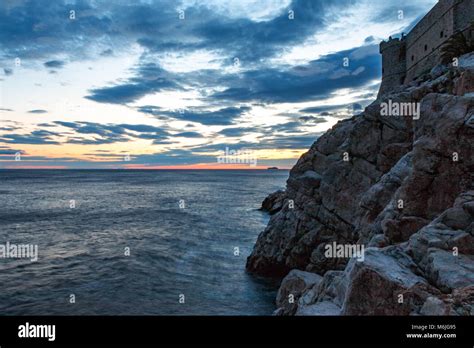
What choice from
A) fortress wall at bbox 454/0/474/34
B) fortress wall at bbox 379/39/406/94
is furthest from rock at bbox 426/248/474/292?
fortress wall at bbox 379/39/406/94

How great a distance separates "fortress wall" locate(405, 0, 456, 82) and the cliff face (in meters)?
13.6

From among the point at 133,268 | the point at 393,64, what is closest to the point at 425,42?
the point at 393,64

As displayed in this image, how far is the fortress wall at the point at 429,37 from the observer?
3497cm

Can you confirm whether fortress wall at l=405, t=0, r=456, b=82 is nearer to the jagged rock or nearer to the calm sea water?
the calm sea water

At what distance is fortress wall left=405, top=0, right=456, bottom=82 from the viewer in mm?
34969

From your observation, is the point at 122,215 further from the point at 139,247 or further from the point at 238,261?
the point at 238,261

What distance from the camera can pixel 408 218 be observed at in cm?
1314

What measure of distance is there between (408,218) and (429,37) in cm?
3617

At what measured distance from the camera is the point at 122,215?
66312 millimetres

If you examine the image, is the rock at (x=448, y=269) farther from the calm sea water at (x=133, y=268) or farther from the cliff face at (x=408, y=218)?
the calm sea water at (x=133, y=268)

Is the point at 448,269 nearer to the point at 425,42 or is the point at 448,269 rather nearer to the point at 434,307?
the point at 434,307

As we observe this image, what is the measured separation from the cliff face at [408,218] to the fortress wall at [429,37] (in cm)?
1359

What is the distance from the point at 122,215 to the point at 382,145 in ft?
178
